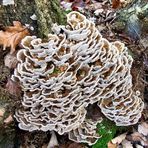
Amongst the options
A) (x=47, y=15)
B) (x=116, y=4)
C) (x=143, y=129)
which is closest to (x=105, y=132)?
(x=143, y=129)

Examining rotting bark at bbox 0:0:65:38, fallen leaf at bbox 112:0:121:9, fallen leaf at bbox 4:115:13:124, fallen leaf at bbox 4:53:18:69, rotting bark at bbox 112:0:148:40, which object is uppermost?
rotting bark at bbox 0:0:65:38

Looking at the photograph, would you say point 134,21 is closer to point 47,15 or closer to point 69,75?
point 47,15

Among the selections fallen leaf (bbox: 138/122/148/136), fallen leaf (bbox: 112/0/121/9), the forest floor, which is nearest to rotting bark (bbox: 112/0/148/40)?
the forest floor

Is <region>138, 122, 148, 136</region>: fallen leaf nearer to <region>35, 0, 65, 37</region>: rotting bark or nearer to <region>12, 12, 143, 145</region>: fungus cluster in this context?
<region>12, 12, 143, 145</region>: fungus cluster

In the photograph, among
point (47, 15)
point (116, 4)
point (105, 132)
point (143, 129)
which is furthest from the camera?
point (116, 4)

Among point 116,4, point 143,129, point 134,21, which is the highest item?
point 134,21

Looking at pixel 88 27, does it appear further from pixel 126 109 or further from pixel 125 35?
pixel 125 35
